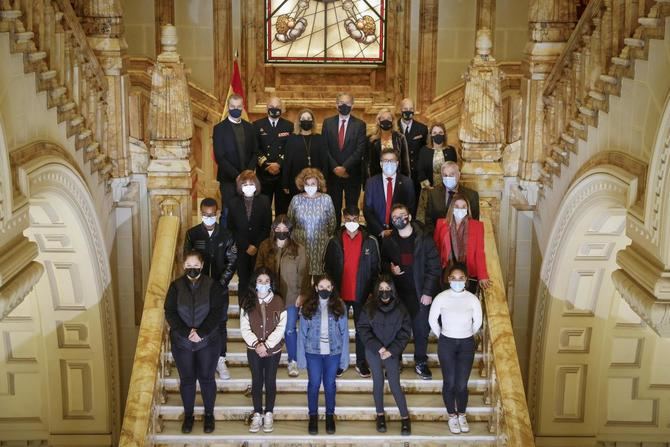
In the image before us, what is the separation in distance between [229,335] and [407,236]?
238cm

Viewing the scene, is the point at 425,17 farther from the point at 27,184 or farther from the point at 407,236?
the point at 27,184

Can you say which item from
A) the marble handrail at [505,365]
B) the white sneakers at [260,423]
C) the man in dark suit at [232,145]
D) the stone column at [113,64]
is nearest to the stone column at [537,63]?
the marble handrail at [505,365]

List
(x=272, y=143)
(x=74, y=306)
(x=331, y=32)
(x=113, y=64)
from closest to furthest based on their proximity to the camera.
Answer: (x=272, y=143) < (x=113, y=64) < (x=74, y=306) < (x=331, y=32)

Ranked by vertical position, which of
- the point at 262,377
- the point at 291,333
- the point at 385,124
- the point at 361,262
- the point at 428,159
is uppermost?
the point at 385,124

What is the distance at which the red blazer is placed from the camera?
39.6ft

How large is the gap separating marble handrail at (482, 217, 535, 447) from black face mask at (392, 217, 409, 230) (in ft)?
4.67

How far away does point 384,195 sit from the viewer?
12.5 metres

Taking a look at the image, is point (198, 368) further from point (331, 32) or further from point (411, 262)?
point (331, 32)

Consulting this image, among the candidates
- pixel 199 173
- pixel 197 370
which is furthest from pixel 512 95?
pixel 197 370

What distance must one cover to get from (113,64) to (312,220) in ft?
10.3

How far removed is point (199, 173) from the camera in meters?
17.0

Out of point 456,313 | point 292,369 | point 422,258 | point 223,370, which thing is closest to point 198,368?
point 223,370

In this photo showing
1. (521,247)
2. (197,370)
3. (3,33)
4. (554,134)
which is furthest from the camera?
(521,247)

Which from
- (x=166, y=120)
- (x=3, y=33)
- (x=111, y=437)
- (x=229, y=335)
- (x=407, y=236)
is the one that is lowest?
(x=111, y=437)
